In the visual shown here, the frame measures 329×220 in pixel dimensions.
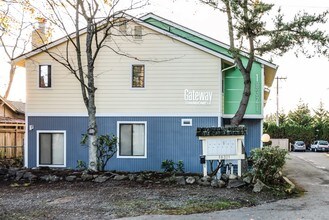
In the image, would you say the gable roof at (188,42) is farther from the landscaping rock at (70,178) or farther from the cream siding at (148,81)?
the landscaping rock at (70,178)

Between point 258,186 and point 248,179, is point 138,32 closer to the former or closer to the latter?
point 248,179

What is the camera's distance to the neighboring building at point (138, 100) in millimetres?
19047

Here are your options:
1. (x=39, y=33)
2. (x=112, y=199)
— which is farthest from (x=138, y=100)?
(x=112, y=199)

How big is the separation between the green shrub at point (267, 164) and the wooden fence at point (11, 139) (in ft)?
52.9

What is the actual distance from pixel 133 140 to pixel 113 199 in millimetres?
7800

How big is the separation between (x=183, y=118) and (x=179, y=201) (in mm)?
8095

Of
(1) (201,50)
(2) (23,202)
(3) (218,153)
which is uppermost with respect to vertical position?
(1) (201,50)

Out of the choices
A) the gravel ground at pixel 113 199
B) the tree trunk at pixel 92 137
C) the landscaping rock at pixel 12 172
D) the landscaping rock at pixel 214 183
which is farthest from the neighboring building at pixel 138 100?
the landscaping rock at pixel 214 183

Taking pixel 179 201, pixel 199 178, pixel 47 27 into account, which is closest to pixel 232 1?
pixel 199 178

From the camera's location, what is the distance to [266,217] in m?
9.59

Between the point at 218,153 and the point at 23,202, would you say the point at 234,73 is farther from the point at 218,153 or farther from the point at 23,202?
the point at 23,202

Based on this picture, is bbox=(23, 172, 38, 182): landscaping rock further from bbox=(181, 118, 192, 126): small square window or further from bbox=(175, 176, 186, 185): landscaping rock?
bbox=(181, 118, 192, 126): small square window

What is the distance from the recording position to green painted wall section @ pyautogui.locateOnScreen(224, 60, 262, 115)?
2036 centimetres

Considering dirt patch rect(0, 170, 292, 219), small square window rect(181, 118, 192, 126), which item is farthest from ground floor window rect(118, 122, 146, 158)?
dirt patch rect(0, 170, 292, 219)
